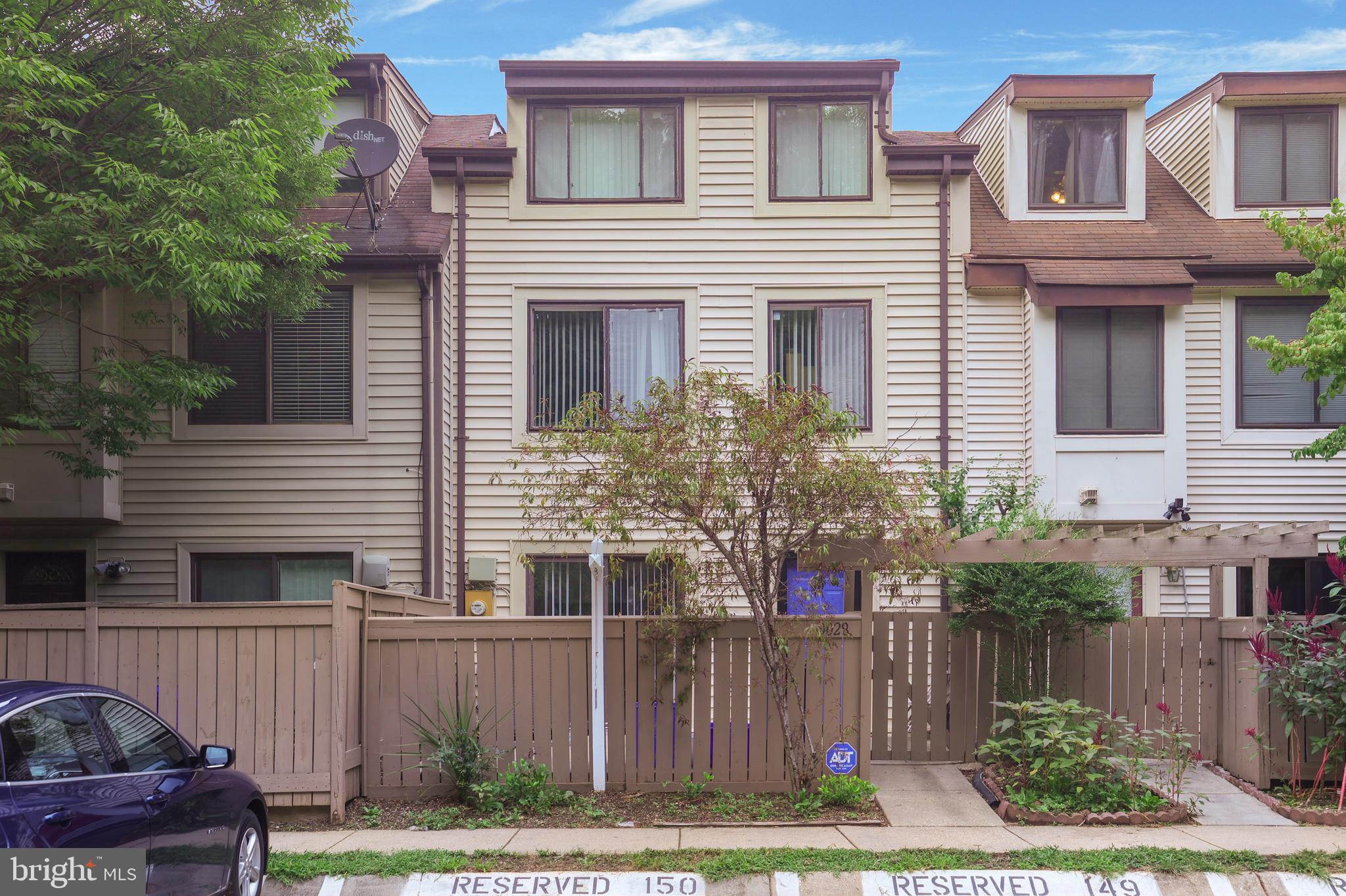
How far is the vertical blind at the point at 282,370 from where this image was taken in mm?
14102

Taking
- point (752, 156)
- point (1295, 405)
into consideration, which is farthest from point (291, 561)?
point (1295, 405)

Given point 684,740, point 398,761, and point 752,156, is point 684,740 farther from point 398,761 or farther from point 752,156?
point 752,156

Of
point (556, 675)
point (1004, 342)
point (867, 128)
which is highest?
point (867, 128)

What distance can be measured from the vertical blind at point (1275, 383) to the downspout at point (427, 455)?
1008 centimetres

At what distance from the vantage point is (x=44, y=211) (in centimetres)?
1077

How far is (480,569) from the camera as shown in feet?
46.1

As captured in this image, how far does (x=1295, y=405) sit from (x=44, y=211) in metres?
14.3

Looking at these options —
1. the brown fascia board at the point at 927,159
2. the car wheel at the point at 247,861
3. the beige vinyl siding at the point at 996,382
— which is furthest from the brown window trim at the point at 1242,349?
the car wheel at the point at 247,861

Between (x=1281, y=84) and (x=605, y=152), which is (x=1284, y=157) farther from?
(x=605, y=152)

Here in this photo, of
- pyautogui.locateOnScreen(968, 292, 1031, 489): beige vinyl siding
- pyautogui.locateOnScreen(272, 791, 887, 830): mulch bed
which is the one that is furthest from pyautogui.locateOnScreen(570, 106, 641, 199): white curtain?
pyautogui.locateOnScreen(272, 791, 887, 830): mulch bed

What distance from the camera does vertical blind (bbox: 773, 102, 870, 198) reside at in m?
14.8

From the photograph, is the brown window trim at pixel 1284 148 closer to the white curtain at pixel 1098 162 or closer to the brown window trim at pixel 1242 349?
the brown window trim at pixel 1242 349

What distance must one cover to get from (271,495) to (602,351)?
14.2 ft

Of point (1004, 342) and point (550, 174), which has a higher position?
point (550, 174)
